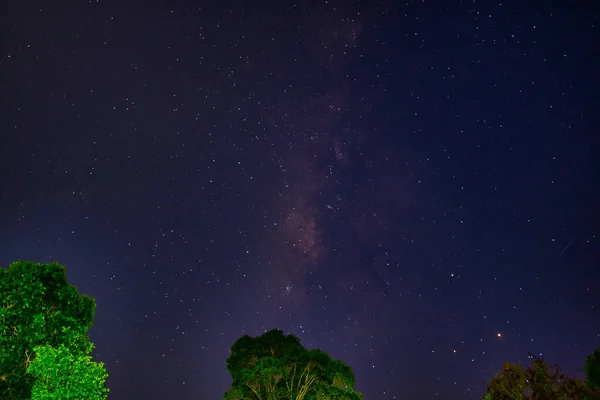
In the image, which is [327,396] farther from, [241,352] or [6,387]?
[6,387]

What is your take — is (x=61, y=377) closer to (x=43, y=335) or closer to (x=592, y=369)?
(x=43, y=335)

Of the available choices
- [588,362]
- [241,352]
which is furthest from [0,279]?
[588,362]

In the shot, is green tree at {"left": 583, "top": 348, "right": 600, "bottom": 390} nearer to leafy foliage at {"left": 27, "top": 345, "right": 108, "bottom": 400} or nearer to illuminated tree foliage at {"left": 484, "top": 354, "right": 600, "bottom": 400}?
illuminated tree foliage at {"left": 484, "top": 354, "right": 600, "bottom": 400}

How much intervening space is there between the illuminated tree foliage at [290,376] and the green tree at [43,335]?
1095 cm

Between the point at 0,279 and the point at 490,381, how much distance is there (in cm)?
2687

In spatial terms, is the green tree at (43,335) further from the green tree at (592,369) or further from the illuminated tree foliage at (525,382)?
the green tree at (592,369)

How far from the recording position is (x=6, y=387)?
1521 cm

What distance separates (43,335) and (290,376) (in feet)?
49.8

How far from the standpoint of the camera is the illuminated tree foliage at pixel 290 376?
25125 millimetres

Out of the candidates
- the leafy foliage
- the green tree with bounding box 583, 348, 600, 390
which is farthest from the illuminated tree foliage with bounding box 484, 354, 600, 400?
the leafy foliage

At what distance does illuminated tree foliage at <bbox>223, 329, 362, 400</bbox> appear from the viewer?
2512 centimetres

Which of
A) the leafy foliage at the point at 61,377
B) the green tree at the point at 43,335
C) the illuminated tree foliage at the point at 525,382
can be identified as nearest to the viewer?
the leafy foliage at the point at 61,377

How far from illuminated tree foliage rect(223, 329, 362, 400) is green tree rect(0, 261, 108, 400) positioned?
10951 millimetres

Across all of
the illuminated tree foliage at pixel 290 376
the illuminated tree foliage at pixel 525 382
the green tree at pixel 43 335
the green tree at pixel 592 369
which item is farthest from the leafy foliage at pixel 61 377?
the green tree at pixel 592 369
